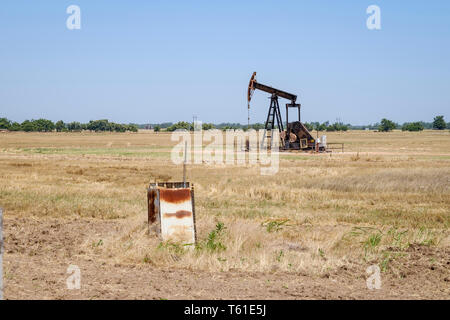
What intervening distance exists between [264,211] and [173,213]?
5702 mm

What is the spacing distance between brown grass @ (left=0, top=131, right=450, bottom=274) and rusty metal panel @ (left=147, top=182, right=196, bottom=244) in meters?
0.25

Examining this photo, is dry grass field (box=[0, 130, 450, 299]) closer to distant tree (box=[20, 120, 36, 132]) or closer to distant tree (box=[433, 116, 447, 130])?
distant tree (box=[20, 120, 36, 132])

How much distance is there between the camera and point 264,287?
6.28 meters

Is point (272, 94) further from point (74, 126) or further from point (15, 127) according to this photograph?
point (74, 126)

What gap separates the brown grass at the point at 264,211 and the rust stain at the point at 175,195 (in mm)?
702

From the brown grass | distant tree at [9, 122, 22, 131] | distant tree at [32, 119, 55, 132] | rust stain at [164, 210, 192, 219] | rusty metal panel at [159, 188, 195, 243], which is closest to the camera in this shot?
the brown grass

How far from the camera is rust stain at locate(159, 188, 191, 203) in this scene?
902 centimetres

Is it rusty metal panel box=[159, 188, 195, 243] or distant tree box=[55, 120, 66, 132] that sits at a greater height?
distant tree box=[55, 120, 66, 132]

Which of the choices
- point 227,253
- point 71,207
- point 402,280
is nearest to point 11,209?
point 71,207

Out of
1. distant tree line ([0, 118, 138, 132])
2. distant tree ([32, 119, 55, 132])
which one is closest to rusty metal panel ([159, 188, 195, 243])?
distant tree line ([0, 118, 138, 132])

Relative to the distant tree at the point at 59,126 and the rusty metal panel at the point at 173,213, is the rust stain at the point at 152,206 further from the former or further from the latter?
the distant tree at the point at 59,126

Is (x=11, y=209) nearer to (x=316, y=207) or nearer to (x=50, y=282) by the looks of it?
(x=50, y=282)

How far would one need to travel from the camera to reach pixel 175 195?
29.8 feet

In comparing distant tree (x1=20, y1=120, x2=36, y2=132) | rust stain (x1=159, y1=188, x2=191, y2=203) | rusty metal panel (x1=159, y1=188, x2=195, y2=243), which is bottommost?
rusty metal panel (x1=159, y1=188, x2=195, y2=243)
